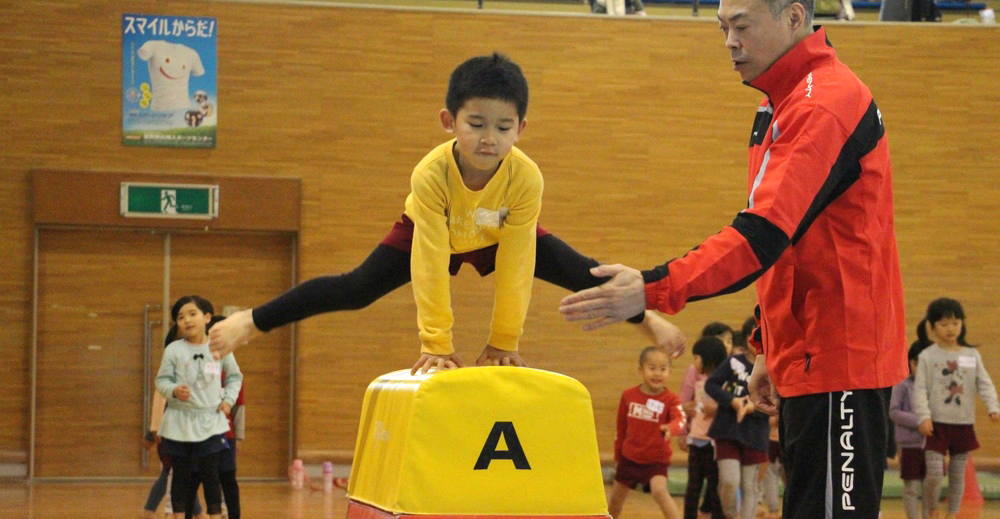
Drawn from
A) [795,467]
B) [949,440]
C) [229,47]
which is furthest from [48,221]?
[795,467]

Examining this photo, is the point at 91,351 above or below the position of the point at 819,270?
below

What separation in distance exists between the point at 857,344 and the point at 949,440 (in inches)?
→ 272

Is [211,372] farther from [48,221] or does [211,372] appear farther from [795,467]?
[795,467]

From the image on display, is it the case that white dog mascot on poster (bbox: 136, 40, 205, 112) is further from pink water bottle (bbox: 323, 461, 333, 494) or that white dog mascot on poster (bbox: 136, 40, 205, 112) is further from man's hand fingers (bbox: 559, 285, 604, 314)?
man's hand fingers (bbox: 559, 285, 604, 314)

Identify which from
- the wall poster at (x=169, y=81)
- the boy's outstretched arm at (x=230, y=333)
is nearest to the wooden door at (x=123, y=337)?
the wall poster at (x=169, y=81)

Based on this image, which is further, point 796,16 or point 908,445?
point 908,445

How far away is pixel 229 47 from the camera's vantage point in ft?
39.5

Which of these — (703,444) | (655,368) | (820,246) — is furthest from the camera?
(703,444)

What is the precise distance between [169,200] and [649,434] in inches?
244

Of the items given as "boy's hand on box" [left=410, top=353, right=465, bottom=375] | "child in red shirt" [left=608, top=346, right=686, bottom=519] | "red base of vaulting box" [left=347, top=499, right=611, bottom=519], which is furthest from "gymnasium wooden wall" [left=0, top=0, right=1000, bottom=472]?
"red base of vaulting box" [left=347, top=499, right=611, bottom=519]

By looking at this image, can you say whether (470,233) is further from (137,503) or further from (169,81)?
(169,81)

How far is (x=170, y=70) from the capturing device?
39.2 feet

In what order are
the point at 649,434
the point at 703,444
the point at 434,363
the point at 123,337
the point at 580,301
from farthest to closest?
the point at 123,337 → the point at 703,444 → the point at 649,434 → the point at 434,363 → the point at 580,301

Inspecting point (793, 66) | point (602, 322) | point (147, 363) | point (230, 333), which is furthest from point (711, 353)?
point (602, 322)
